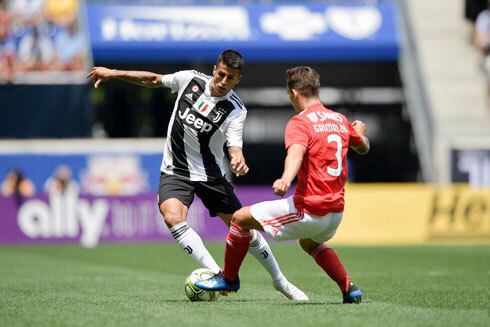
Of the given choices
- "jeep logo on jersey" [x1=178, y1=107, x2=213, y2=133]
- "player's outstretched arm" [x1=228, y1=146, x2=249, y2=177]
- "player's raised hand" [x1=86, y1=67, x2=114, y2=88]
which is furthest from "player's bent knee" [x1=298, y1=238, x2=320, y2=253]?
"player's raised hand" [x1=86, y1=67, x2=114, y2=88]

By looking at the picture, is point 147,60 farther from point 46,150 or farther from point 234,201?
point 234,201

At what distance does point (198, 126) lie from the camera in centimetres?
788

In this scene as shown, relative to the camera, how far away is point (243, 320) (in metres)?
6.02

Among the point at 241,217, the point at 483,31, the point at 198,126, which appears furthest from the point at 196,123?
the point at 483,31

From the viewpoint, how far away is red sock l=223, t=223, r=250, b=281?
7.18m

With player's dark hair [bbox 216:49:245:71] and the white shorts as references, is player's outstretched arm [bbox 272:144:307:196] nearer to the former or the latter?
the white shorts

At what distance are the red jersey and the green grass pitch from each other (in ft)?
2.67

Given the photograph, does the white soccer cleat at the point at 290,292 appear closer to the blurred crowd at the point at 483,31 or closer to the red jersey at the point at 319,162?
the red jersey at the point at 319,162

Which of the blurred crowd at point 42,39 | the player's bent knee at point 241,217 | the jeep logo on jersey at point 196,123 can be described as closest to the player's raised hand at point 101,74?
the jeep logo on jersey at point 196,123

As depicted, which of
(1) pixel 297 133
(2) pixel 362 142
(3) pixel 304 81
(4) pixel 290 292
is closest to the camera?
(1) pixel 297 133

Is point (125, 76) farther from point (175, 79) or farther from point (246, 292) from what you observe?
point (246, 292)

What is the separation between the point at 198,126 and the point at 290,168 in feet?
5.73

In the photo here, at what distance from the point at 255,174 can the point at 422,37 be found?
24.3ft

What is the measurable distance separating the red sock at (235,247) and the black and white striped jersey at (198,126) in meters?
0.88
